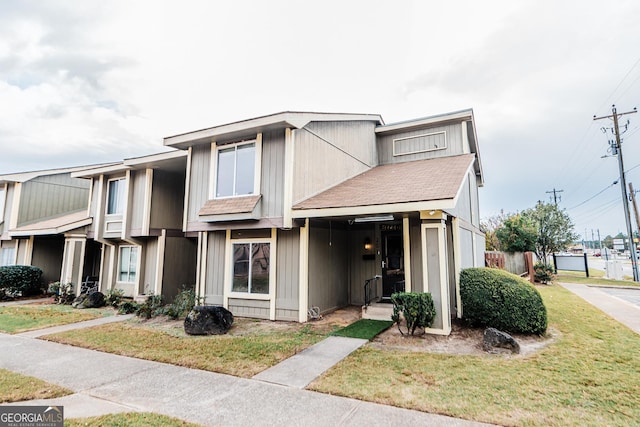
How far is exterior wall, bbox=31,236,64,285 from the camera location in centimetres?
1508

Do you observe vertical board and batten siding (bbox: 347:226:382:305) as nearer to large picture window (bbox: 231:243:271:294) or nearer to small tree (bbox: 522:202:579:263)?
large picture window (bbox: 231:243:271:294)

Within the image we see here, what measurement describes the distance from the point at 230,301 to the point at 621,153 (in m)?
24.7

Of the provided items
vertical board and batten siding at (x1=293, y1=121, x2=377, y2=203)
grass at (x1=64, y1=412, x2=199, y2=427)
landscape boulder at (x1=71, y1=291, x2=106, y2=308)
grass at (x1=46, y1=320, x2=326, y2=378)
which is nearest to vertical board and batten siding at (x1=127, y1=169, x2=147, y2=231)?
landscape boulder at (x1=71, y1=291, x2=106, y2=308)

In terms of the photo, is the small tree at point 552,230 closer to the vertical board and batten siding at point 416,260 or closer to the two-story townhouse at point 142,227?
the vertical board and batten siding at point 416,260

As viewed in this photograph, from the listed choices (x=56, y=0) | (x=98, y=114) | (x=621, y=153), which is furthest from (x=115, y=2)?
(x=621, y=153)

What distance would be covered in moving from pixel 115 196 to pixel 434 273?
13226mm

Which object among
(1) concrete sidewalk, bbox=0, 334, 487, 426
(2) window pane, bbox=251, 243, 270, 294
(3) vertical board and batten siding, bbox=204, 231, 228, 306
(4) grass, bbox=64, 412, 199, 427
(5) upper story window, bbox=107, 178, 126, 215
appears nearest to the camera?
(4) grass, bbox=64, 412, 199, 427

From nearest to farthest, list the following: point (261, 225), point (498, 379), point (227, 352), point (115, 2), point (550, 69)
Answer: point (498, 379)
point (227, 352)
point (261, 225)
point (115, 2)
point (550, 69)

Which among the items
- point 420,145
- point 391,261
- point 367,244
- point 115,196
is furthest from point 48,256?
point 420,145

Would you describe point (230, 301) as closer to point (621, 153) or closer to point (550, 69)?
point (550, 69)

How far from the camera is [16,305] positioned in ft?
38.5

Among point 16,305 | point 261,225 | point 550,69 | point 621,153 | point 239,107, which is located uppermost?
point 239,107

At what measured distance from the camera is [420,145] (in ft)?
38.9

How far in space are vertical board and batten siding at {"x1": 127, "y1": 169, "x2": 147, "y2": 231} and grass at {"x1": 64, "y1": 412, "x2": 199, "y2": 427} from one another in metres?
10.1
